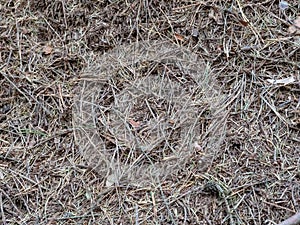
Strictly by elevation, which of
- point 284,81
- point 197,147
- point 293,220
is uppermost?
point 284,81

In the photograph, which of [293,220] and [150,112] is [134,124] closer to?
[150,112]

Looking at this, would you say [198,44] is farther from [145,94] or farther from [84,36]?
[84,36]

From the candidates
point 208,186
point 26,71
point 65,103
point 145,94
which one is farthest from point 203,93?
point 26,71

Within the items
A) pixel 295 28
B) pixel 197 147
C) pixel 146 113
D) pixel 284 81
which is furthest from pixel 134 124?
pixel 295 28

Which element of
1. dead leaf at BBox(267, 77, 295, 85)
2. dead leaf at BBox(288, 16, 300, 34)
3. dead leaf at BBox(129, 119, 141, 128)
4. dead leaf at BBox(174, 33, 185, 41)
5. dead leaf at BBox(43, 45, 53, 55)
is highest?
dead leaf at BBox(43, 45, 53, 55)

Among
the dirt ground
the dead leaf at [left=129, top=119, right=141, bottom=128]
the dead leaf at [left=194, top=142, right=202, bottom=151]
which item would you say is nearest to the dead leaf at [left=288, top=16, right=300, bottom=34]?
the dirt ground

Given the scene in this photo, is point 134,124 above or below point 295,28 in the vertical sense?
below

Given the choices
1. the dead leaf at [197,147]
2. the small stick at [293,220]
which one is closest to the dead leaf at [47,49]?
the dead leaf at [197,147]

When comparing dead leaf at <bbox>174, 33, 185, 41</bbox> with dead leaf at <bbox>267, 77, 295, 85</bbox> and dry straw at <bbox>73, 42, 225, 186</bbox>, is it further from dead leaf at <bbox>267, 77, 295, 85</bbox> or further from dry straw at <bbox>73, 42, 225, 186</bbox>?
dead leaf at <bbox>267, 77, 295, 85</bbox>
